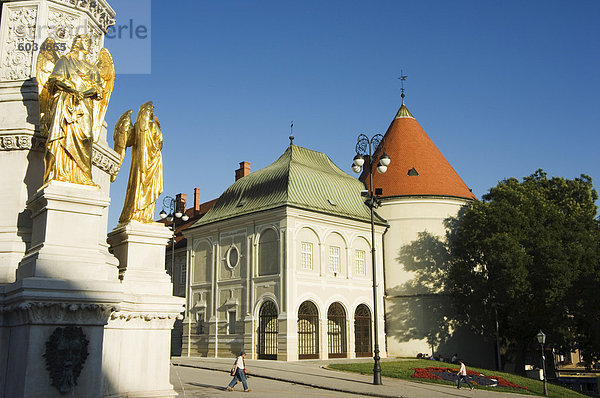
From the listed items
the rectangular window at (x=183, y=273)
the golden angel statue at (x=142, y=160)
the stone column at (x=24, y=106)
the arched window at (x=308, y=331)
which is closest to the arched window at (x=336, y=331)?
the arched window at (x=308, y=331)

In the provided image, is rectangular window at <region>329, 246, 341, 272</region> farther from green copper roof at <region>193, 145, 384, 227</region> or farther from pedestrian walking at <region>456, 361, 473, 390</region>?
pedestrian walking at <region>456, 361, 473, 390</region>

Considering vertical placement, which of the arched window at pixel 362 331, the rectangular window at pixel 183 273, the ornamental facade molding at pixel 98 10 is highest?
the ornamental facade molding at pixel 98 10

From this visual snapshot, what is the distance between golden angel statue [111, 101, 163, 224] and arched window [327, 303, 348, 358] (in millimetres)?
26750

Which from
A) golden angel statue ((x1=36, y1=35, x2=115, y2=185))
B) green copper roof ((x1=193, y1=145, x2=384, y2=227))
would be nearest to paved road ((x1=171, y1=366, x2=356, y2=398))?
golden angel statue ((x1=36, y1=35, x2=115, y2=185))

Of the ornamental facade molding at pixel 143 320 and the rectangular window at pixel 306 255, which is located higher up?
the rectangular window at pixel 306 255

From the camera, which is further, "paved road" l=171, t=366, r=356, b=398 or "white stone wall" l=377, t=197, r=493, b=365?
"white stone wall" l=377, t=197, r=493, b=365

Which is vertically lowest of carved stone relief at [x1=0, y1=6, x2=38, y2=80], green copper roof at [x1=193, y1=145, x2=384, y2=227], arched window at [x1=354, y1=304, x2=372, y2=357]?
arched window at [x1=354, y1=304, x2=372, y2=357]

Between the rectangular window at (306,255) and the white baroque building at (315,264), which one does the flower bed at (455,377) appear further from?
the rectangular window at (306,255)

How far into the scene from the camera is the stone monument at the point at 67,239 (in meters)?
8.73

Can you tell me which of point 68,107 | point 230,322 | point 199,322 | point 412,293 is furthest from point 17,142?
point 412,293

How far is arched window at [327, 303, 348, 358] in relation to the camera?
124 ft

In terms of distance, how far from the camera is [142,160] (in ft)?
42.2

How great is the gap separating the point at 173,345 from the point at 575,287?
93.2 feet

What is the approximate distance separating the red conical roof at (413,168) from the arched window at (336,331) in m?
9.85
